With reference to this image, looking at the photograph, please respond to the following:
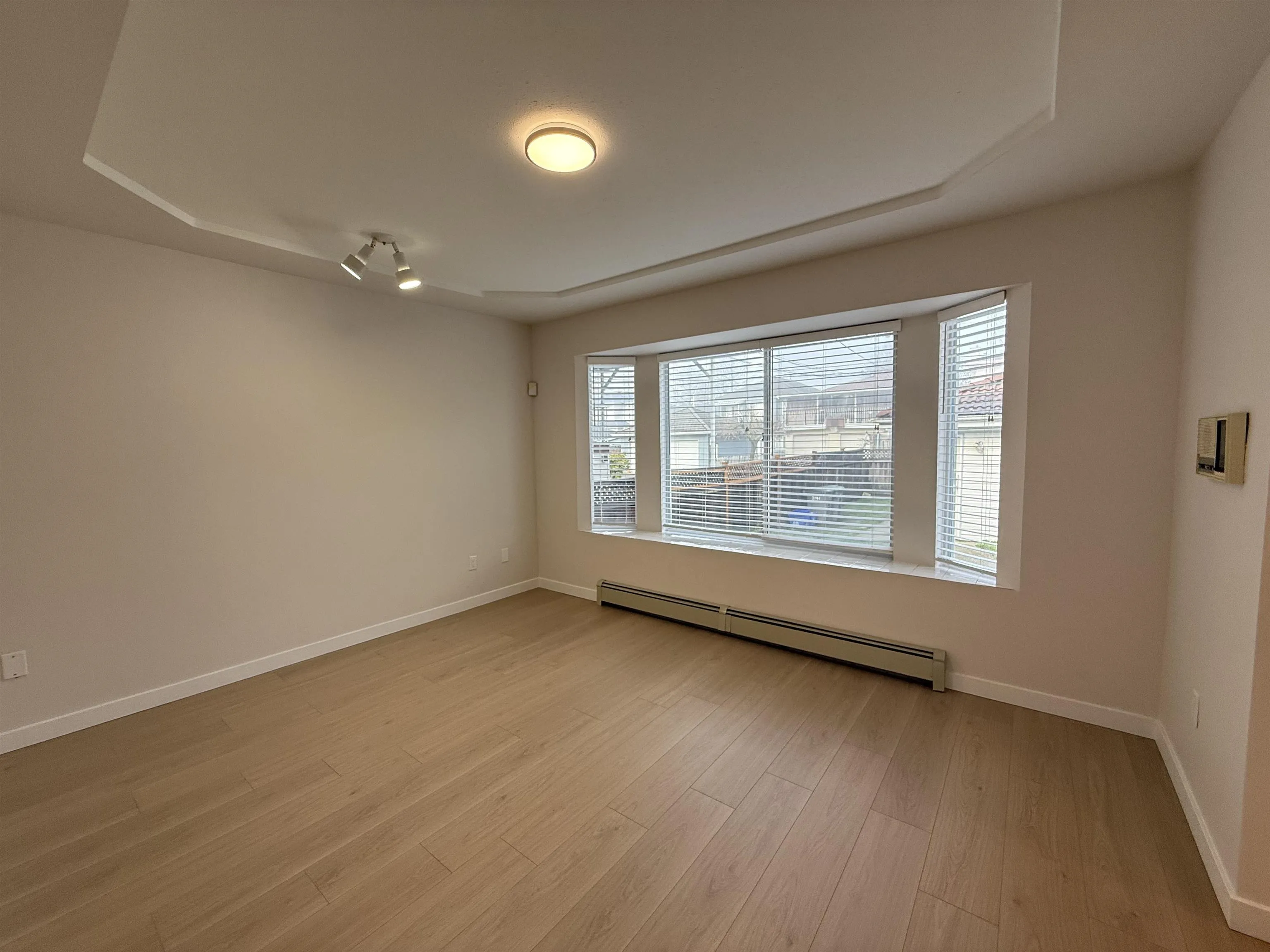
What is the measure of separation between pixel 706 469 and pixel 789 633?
1.43 metres

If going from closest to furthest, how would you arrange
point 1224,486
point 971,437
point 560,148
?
point 1224,486, point 560,148, point 971,437

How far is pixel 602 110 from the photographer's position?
5.59 feet

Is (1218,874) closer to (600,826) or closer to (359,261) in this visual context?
(600,826)

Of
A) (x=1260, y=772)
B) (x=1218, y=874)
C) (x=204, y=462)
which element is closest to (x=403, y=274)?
(x=204, y=462)

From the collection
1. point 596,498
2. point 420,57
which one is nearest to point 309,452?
point 596,498

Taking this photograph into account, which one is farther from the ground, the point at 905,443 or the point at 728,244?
the point at 728,244

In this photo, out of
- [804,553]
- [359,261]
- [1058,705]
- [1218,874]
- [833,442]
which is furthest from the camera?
[804,553]

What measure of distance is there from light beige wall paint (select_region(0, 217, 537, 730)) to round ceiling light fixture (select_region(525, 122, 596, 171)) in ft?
7.35

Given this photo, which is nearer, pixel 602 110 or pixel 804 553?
pixel 602 110

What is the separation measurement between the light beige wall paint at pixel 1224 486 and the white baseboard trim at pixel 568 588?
3.56 meters

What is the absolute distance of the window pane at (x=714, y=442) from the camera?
152 inches

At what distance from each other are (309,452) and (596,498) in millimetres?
2237

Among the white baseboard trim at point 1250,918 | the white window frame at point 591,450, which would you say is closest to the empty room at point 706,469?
the white baseboard trim at point 1250,918

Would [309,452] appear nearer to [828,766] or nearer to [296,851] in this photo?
[296,851]
